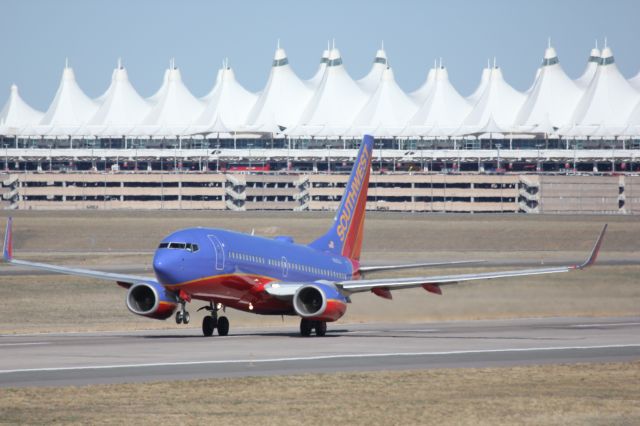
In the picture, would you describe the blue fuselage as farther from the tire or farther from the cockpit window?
the tire

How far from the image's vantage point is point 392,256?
101 metres

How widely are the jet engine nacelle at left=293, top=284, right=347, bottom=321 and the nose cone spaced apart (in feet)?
13.8

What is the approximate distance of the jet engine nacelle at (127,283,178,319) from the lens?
1580 inches

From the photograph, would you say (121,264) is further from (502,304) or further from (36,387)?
(36,387)

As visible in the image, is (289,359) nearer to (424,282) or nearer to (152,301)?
(152,301)

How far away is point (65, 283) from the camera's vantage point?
68.6 m

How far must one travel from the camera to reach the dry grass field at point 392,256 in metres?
53.1

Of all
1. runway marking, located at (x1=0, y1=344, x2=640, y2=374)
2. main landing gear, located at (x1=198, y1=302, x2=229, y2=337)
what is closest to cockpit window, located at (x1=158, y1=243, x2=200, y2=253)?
main landing gear, located at (x1=198, y1=302, x2=229, y2=337)

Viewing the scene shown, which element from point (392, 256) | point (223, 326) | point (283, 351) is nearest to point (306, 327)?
point (223, 326)

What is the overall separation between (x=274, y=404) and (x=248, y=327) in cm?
2499

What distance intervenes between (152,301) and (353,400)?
15824mm

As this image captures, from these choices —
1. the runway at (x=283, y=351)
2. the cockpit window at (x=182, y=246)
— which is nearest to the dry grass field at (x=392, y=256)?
the runway at (x=283, y=351)

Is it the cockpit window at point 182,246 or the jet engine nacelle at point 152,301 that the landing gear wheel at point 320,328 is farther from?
the cockpit window at point 182,246

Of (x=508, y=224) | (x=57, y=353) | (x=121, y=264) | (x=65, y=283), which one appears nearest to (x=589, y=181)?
(x=508, y=224)
